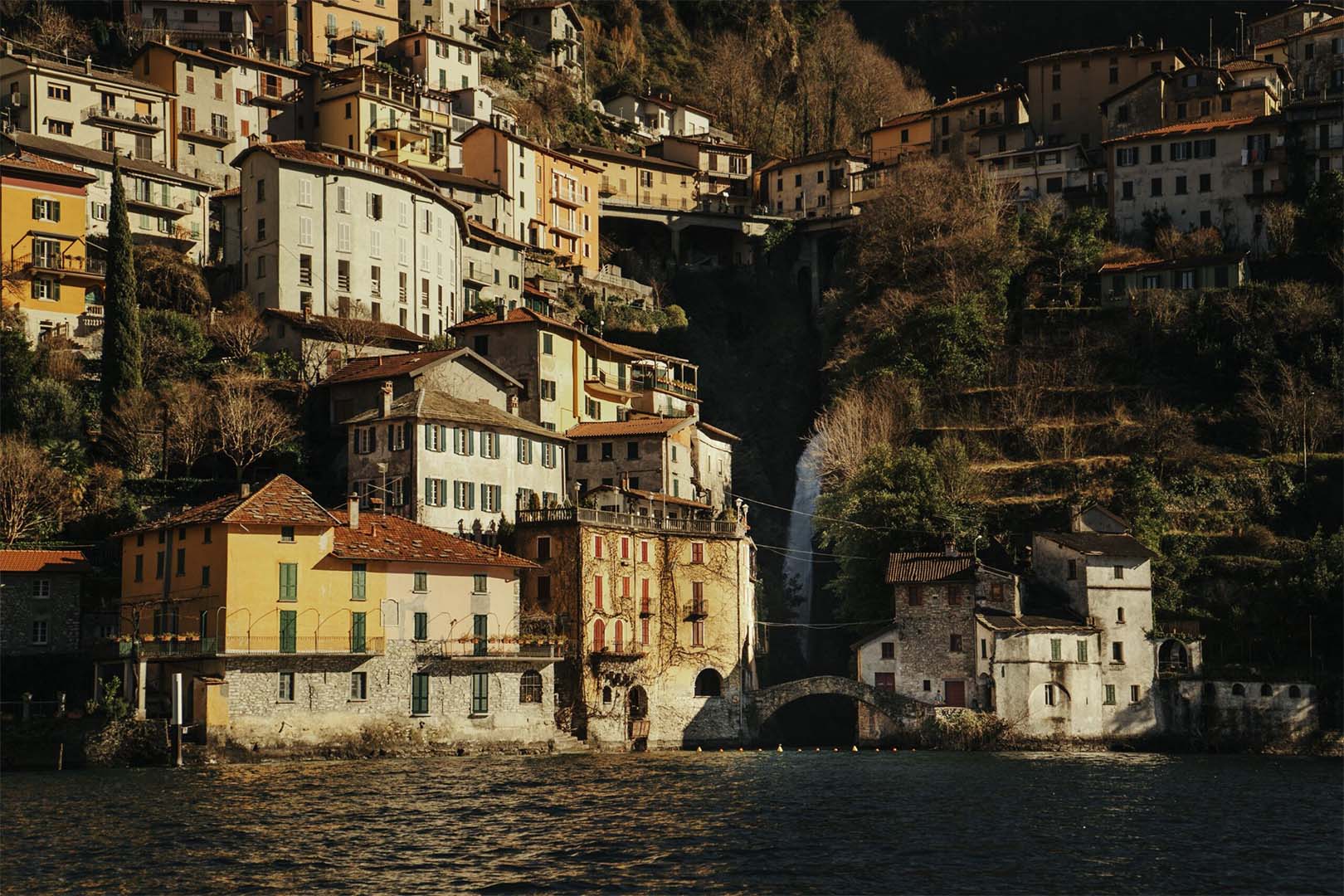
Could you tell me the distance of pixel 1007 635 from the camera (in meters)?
77.1

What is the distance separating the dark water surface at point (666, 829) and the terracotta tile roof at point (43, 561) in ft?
39.1

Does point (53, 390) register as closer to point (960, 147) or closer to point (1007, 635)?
point (1007, 635)

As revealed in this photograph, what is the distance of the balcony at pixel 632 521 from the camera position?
3073 inches

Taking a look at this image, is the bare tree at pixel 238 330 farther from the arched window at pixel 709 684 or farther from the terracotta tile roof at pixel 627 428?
the arched window at pixel 709 684

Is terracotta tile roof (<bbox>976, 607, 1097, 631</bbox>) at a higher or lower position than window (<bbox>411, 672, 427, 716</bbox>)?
higher

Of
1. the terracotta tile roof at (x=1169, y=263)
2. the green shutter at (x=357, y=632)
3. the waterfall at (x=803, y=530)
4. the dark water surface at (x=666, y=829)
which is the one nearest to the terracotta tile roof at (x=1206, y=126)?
the terracotta tile roof at (x=1169, y=263)

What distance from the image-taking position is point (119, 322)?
8150 cm

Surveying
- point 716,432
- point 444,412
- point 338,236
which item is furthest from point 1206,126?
point 444,412

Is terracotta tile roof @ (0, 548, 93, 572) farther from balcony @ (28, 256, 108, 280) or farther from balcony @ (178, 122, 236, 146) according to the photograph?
balcony @ (178, 122, 236, 146)

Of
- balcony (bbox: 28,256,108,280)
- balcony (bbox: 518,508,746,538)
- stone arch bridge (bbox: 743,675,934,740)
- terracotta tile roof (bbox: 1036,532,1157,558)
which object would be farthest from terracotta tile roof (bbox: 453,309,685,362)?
terracotta tile roof (bbox: 1036,532,1157,558)

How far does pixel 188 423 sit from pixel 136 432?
2.21 metres

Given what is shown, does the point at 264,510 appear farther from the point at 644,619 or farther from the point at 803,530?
the point at 803,530

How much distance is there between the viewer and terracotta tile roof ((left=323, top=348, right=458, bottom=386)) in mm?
82125

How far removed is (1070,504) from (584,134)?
61.4 metres
